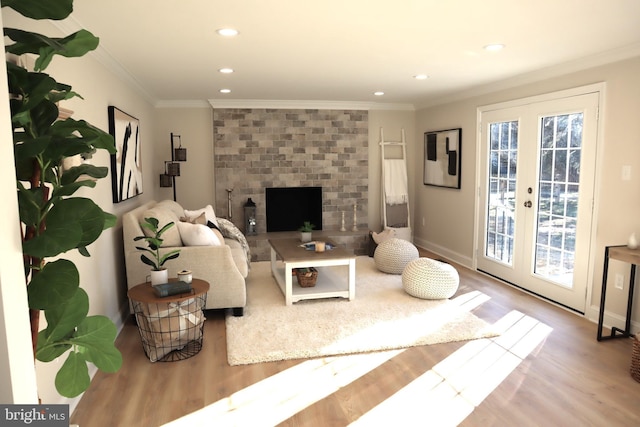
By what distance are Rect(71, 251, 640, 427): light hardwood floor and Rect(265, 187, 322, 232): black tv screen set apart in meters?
3.33

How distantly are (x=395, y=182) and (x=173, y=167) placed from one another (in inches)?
129

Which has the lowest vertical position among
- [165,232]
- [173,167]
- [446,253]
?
[446,253]

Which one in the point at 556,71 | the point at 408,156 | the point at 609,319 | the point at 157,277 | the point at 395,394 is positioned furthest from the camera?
the point at 408,156

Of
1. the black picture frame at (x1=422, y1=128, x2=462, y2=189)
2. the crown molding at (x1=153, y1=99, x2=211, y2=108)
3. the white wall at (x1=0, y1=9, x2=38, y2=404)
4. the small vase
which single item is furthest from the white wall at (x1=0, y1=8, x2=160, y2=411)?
the black picture frame at (x1=422, y1=128, x2=462, y2=189)

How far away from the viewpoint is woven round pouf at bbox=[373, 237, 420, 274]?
533cm

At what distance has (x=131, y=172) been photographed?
4.43 meters

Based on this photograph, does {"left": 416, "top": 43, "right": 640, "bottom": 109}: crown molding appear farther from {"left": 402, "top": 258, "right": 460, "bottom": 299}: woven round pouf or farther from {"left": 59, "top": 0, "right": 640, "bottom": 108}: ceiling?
{"left": 402, "top": 258, "right": 460, "bottom": 299}: woven round pouf

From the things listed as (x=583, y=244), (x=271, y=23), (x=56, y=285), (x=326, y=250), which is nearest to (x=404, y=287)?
(x=326, y=250)

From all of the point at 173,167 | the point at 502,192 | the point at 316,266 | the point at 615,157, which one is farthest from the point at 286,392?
the point at 173,167

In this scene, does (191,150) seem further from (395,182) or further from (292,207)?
(395,182)

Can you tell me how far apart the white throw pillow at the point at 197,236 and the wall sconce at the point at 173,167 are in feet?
7.22

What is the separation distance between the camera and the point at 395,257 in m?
5.34

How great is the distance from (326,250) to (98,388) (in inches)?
92.2

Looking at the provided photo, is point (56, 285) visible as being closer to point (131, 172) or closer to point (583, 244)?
point (131, 172)
